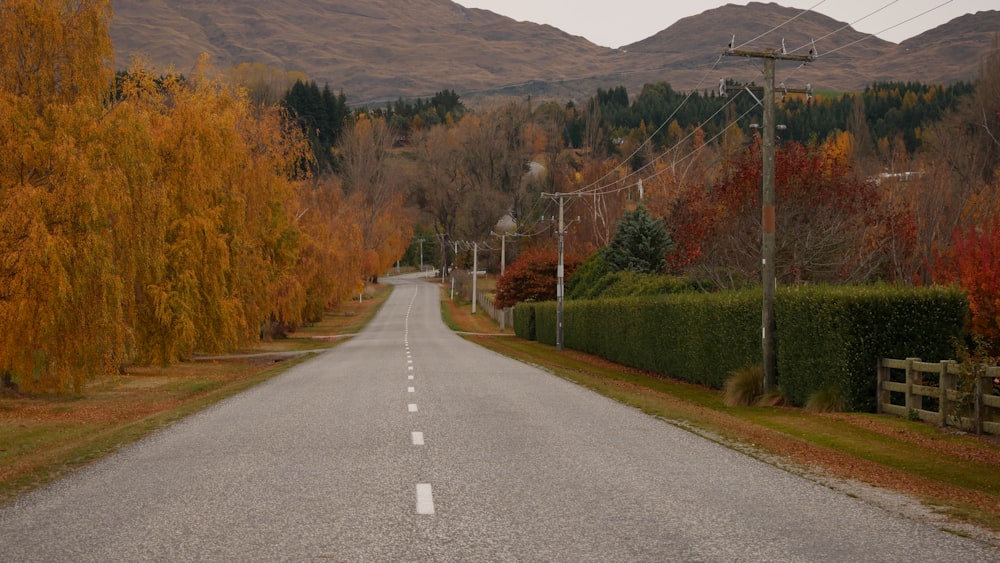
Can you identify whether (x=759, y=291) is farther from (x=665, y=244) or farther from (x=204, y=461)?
(x=665, y=244)

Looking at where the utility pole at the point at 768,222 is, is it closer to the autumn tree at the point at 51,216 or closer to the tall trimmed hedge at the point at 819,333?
the tall trimmed hedge at the point at 819,333

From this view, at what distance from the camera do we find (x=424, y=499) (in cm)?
895

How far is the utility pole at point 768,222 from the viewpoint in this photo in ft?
75.7

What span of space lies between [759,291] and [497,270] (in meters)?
112

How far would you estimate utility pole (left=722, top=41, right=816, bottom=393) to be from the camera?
75.7 ft

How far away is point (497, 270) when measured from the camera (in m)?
137

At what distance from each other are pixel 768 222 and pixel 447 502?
1695cm

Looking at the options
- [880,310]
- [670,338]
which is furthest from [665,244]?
[880,310]

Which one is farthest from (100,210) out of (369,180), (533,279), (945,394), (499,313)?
(369,180)

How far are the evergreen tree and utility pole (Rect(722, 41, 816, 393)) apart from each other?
3390cm

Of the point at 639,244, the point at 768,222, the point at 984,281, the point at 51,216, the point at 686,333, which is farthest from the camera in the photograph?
the point at 639,244

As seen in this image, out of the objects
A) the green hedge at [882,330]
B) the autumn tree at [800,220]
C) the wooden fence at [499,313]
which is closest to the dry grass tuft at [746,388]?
the green hedge at [882,330]

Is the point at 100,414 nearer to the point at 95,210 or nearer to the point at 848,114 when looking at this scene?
the point at 95,210

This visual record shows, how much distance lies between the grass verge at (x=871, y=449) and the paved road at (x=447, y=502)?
83cm
